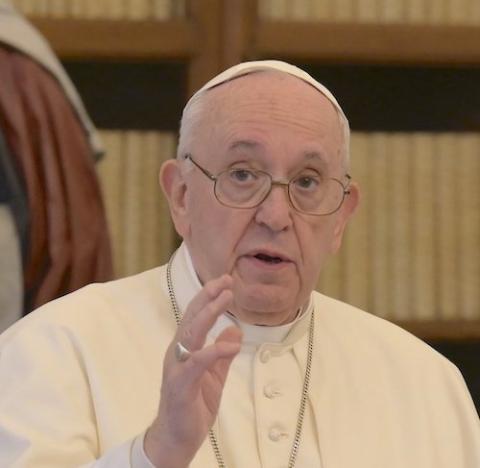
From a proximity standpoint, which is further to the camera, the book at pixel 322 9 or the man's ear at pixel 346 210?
the book at pixel 322 9

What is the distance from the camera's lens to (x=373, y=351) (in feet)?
6.75

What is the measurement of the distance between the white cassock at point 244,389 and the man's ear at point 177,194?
0.06m

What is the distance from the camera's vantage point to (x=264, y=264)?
5.88 ft

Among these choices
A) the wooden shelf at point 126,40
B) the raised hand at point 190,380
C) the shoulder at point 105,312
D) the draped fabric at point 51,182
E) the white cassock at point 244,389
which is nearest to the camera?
the raised hand at point 190,380

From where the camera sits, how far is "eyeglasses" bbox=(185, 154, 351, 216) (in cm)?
182

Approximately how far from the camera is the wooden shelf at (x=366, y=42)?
2.74m

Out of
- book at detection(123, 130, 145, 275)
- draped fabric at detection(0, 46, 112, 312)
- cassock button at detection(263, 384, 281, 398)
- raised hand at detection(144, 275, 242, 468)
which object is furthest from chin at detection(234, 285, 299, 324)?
book at detection(123, 130, 145, 275)

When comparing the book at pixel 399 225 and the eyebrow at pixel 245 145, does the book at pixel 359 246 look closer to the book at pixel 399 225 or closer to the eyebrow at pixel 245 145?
the book at pixel 399 225

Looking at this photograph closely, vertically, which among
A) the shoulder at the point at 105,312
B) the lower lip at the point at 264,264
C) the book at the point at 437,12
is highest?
the book at the point at 437,12

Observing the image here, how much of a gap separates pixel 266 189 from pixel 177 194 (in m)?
0.20

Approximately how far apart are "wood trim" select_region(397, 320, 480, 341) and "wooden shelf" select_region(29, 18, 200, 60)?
80 cm

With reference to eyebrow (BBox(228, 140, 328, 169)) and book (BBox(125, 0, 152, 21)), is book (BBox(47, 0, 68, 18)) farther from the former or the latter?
eyebrow (BBox(228, 140, 328, 169))

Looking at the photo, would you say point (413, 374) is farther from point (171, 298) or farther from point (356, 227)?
point (356, 227)

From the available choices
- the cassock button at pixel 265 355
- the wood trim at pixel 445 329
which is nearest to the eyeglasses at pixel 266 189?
the cassock button at pixel 265 355
